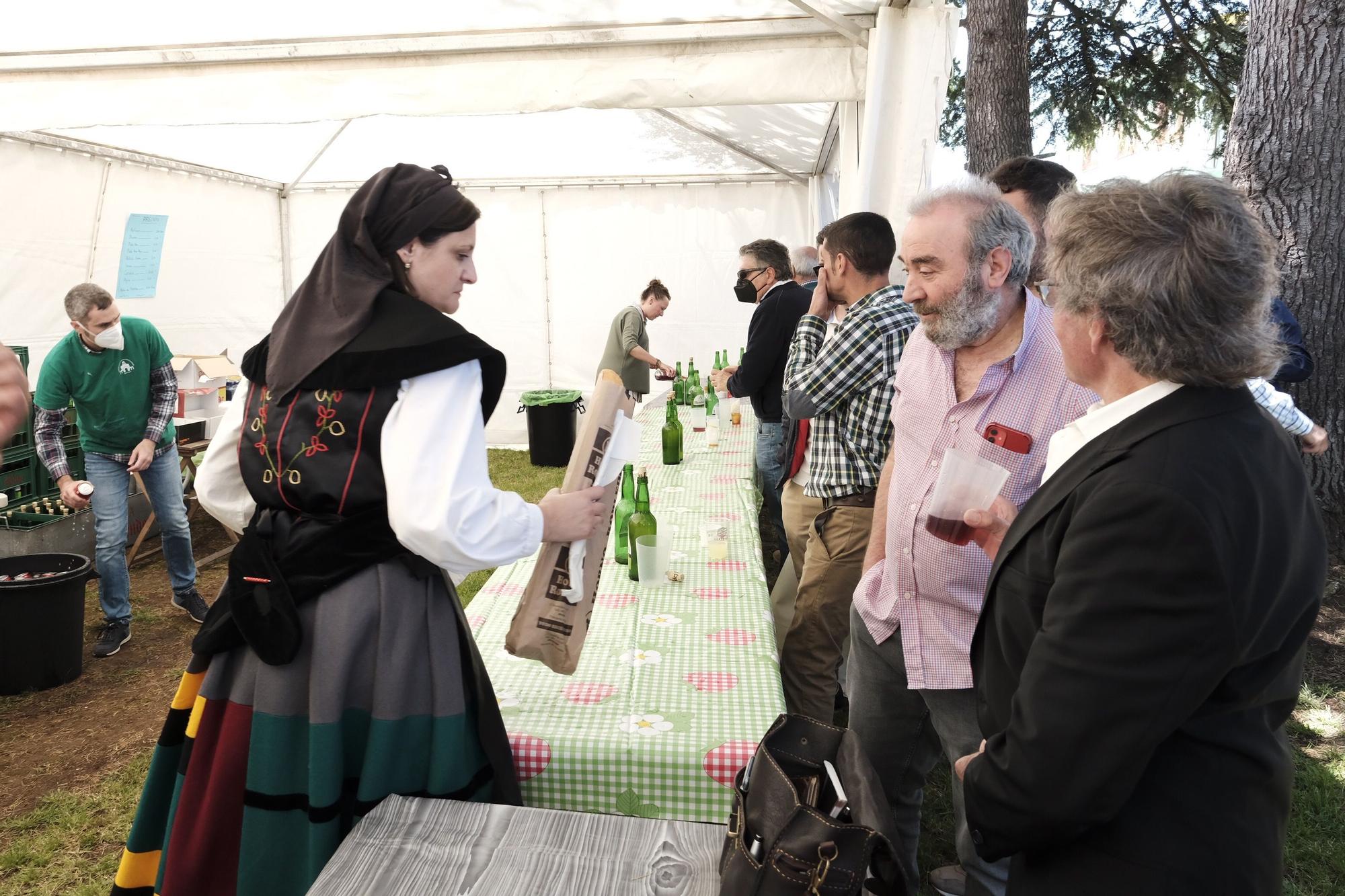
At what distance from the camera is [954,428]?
1.69 m

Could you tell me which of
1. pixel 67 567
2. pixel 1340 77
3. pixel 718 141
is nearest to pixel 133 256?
pixel 67 567

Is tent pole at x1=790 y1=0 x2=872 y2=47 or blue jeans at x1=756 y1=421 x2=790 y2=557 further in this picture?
blue jeans at x1=756 y1=421 x2=790 y2=557

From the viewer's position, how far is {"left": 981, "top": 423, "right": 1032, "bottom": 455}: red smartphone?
1594 mm

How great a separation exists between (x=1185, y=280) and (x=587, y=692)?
4.23ft

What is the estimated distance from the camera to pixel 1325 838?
2.42 metres

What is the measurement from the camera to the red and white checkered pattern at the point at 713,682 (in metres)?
1.75

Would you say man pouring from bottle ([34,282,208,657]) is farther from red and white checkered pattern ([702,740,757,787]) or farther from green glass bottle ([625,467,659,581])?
red and white checkered pattern ([702,740,757,787])

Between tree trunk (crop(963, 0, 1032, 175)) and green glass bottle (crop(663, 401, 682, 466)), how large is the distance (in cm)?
230

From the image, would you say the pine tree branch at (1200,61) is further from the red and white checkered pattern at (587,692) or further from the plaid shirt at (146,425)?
the plaid shirt at (146,425)

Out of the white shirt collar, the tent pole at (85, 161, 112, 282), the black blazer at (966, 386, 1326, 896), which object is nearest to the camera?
the black blazer at (966, 386, 1326, 896)

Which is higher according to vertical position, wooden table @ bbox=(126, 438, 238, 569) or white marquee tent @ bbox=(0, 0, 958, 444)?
white marquee tent @ bbox=(0, 0, 958, 444)

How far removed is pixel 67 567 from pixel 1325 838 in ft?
15.4

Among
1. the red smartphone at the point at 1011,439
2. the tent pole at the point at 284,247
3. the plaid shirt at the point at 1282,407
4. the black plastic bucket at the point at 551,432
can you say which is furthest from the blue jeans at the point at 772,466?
the tent pole at the point at 284,247

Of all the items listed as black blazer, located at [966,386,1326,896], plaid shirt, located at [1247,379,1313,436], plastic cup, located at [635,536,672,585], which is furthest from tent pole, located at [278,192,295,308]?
black blazer, located at [966,386,1326,896]
